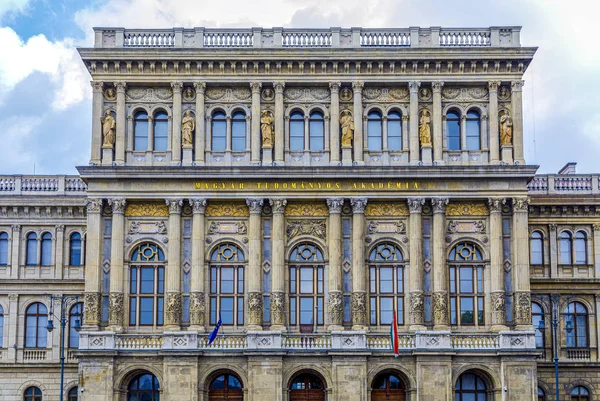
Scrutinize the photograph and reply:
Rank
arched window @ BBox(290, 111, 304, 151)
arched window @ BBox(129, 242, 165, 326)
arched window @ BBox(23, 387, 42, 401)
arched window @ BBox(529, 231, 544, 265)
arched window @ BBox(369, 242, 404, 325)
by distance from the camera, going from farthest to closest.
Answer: arched window @ BBox(529, 231, 544, 265) → arched window @ BBox(23, 387, 42, 401) → arched window @ BBox(290, 111, 304, 151) → arched window @ BBox(369, 242, 404, 325) → arched window @ BBox(129, 242, 165, 326)

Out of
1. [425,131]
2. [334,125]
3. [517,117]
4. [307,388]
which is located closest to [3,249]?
[307,388]

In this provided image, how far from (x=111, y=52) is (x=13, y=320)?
56.3 feet

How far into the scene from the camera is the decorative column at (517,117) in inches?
2119

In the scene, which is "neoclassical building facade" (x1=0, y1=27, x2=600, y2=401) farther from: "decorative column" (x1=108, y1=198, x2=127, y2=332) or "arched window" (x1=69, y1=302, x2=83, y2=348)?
"arched window" (x1=69, y1=302, x2=83, y2=348)

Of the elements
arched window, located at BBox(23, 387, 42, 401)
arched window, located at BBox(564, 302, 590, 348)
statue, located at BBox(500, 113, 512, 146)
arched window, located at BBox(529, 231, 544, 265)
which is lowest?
arched window, located at BBox(23, 387, 42, 401)

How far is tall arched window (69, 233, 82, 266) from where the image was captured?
6109 centimetres

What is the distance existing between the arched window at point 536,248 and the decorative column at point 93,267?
80.1ft

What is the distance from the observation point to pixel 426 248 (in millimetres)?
53156

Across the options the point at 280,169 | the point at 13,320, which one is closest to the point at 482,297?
the point at 280,169

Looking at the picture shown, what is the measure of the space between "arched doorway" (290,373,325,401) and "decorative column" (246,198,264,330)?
3315 mm

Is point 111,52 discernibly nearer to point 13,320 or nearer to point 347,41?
point 347,41

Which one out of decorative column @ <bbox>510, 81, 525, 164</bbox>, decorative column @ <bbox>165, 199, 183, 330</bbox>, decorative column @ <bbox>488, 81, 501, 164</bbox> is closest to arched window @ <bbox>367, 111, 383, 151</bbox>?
decorative column @ <bbox>488, 81, 501, 164</bbox>

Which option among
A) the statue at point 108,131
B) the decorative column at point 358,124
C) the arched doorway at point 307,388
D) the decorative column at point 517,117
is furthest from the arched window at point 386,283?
the statue at point 108,131

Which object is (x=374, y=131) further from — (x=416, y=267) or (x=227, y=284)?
A: (x=227, y=284)
